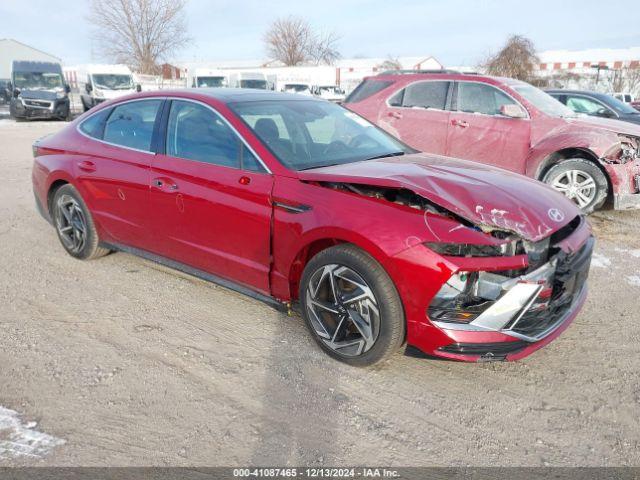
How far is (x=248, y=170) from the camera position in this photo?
3.34 meters

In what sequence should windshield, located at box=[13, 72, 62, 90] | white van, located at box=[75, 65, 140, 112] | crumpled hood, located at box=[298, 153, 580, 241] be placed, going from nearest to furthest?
crumpled hood, located at box=[298, 153, 580, 241]
windshield, located at box=[13, 72, 62, 90]
white van, located at box=[75, 65, 140, 112]

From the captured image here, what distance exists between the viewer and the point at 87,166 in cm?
442

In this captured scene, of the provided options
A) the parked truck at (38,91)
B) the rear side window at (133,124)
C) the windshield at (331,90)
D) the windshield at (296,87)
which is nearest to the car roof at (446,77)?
the rear side window at (133,124)

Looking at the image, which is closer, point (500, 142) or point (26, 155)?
point (500, 142)

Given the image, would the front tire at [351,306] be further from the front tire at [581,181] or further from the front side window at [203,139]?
the front tire at [581,181]

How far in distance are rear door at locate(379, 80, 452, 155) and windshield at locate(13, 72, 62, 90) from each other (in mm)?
19743

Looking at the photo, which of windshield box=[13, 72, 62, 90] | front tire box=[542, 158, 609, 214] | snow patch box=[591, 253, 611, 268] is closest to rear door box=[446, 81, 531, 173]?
front tire box=[542, 158, 609, 214]

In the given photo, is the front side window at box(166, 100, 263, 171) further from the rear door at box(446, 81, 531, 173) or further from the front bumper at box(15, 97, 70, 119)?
the front bumper at box(15, 97, 70, 119)

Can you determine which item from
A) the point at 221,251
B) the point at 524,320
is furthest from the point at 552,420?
the point at 221,251

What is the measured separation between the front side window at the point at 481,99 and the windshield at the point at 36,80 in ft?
67.8

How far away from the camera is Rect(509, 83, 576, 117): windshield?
263 inches

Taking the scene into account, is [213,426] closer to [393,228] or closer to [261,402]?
[261,402]

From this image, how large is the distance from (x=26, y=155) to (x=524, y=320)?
12.2 meters

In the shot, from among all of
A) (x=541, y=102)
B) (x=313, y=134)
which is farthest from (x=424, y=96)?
(x=313, y=134)
